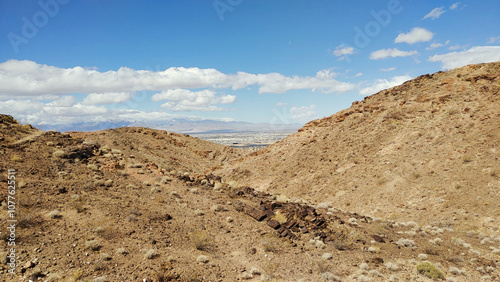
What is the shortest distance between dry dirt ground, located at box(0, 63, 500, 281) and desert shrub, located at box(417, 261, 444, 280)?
54 mm

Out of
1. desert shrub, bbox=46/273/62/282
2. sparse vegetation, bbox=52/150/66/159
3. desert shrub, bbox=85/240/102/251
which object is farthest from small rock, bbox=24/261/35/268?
sparse vegetation, bbox=52/150/66/159

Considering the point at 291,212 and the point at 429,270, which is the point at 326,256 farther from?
the point at 291,212

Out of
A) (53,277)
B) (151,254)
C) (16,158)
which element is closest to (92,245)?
(53,277)

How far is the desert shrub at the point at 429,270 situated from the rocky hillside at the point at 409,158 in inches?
299

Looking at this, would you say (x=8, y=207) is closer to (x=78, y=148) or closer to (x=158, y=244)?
(x=158, y=244)

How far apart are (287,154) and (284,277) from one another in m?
26.4

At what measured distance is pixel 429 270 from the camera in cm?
1057

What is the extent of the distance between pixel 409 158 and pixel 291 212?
15558 mm

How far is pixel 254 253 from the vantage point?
11.8 metres

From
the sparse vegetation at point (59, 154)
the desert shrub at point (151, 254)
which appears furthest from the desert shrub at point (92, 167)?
the desert shrub at point (151, 254)

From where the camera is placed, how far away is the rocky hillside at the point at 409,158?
18.3 m

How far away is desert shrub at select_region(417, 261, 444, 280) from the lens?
1029 centimetres

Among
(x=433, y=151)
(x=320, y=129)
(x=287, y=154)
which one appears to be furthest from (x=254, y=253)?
(x=320, y=129)

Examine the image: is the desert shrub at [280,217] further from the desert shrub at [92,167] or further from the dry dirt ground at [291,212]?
the desert shrub at [92,167]
